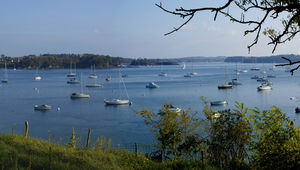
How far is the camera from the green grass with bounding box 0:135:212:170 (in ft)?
20.7

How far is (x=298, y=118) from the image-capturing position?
32344 millimetres

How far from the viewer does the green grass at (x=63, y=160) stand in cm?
631

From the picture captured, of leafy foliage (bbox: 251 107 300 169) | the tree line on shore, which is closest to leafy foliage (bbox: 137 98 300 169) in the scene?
leafy foliage (bbox: 251 107 300 169)

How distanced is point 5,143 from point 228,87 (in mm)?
58139

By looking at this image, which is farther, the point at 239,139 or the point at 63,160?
the point at 239,139

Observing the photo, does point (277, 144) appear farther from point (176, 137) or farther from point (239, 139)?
point (176, 137)

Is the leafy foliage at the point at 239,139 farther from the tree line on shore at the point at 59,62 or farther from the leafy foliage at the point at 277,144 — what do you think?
the tree line on shore at the point at 59,62

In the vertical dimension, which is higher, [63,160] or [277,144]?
[277,144]

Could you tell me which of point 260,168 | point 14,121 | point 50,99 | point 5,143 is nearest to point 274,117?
point 260,168

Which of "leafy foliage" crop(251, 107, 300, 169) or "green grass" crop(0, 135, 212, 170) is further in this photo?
"green grass" crop(0, 135, 212, 170)

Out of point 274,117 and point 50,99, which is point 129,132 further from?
point 50,99

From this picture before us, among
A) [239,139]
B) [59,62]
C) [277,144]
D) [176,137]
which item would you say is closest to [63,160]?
[176,137]

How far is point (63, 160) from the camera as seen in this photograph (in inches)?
272

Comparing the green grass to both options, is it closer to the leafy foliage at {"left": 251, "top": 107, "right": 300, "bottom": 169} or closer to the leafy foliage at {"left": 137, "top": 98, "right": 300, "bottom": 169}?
the leafy foliage at {"left": 137, "top": 98, "right": 300, "bottom": 169}
